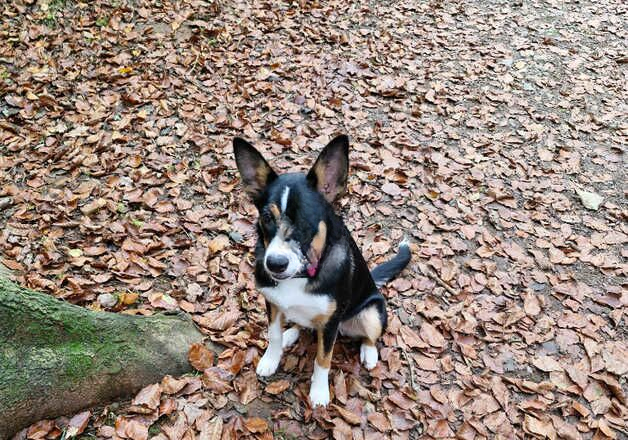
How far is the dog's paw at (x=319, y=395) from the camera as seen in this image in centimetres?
360

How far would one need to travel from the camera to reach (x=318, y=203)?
2.99 m

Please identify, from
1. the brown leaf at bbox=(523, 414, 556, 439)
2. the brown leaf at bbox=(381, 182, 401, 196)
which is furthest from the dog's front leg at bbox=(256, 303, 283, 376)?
the brown leaf at bbox=(381, 182, 401, 196)

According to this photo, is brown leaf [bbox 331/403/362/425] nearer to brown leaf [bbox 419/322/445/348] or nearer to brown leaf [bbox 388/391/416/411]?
brown leaf [bbox 388/391/416/411]

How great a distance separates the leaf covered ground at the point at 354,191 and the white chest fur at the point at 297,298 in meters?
0.86

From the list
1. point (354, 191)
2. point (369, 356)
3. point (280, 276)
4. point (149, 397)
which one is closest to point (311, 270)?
point (280, 276)

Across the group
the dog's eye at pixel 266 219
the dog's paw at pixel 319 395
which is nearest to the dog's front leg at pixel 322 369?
the dog's paw at pixel 319 395

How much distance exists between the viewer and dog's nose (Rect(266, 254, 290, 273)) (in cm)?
277

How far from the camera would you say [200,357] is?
364cm

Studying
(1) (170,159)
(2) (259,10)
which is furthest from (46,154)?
(2) (259,10)

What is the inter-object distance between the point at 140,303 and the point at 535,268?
3789 millimetres

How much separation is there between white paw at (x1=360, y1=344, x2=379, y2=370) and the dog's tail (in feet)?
2.09

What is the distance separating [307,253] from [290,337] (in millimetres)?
1343

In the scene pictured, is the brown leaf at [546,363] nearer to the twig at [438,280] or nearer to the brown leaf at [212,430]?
the twig at [438,280]

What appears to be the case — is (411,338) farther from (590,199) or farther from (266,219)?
(590,199)
